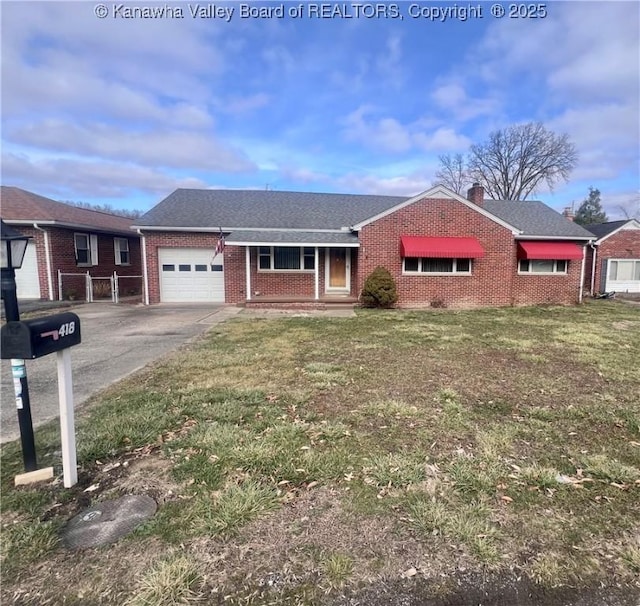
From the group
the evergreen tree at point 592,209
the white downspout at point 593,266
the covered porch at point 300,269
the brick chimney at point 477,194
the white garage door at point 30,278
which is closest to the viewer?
the covered porch at point 300,269

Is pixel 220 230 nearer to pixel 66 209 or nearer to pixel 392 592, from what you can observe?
pixel 66 209

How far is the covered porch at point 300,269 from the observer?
51.3 ft

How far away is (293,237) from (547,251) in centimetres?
1063

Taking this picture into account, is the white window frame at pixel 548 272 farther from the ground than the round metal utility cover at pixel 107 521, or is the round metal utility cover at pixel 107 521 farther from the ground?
the white window frame at pixel 548 272

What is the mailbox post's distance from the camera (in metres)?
2.61

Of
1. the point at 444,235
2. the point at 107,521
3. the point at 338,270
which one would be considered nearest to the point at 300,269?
the point at 338,270

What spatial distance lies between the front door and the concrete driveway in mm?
4433

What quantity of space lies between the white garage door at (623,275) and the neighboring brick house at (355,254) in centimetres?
487

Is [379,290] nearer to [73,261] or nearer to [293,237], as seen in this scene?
[293,237]

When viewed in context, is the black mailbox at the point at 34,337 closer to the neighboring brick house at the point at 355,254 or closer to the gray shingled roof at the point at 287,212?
Answer: the neighboring brick house at the point at 355,254

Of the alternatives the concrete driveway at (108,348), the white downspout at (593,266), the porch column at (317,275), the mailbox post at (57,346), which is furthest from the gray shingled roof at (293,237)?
the white downspout at (593,266)

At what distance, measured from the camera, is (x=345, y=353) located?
750 cm

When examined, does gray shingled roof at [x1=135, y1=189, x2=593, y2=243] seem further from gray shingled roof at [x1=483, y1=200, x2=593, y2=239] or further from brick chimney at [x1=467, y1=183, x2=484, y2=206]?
brick chimney at [x1=467, y1=183, x2=484, y2=206]

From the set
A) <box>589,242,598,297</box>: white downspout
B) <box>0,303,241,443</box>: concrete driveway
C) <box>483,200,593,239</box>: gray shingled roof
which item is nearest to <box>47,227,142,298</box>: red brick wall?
<box>0,303,241,443</box>: concrete driveway
